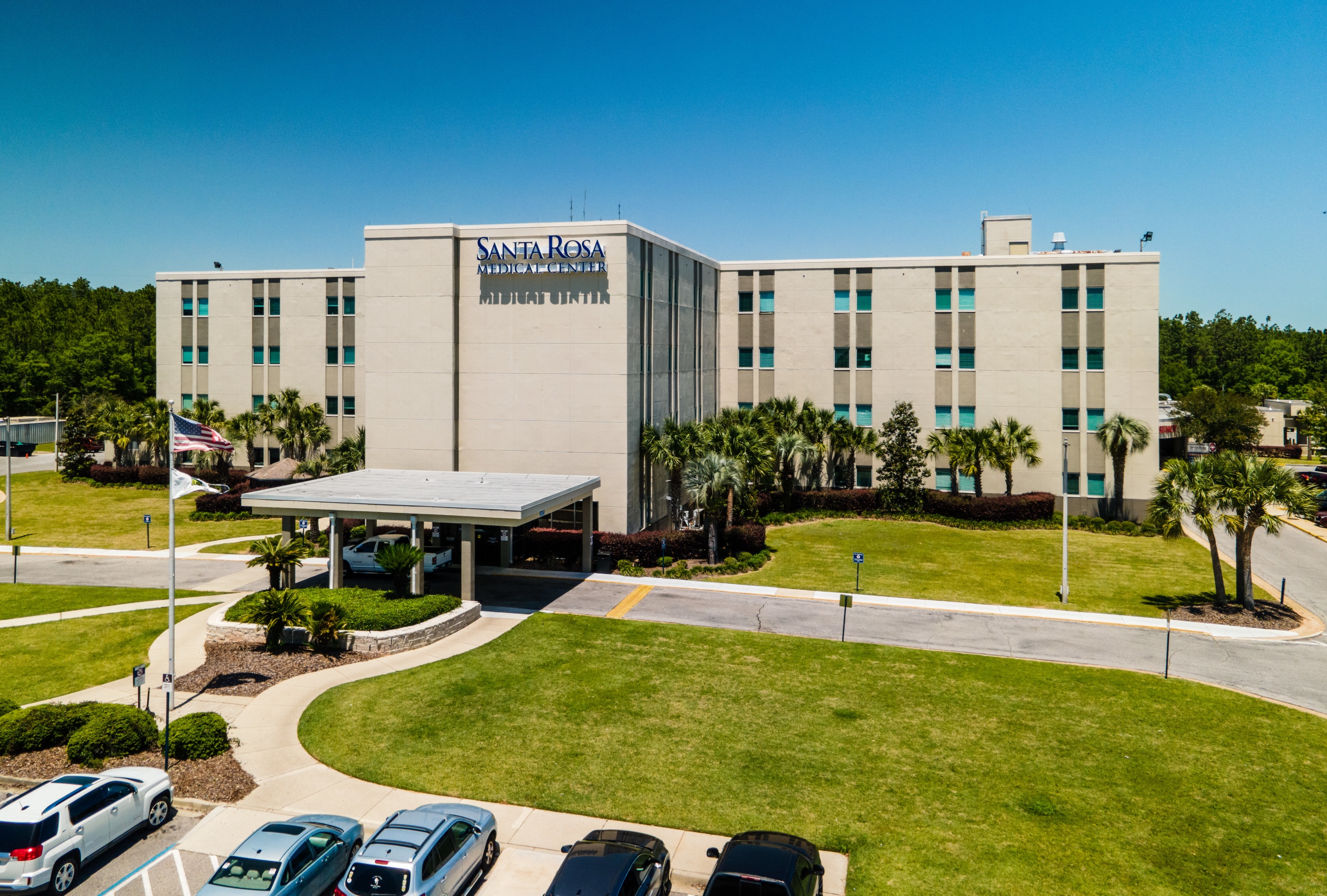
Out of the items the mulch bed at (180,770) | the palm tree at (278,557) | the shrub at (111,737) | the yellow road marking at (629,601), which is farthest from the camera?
the yellow road marking at (629,601)

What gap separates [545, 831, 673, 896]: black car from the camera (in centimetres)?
1362

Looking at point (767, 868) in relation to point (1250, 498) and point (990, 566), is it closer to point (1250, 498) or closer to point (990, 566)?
point (1250, 498)

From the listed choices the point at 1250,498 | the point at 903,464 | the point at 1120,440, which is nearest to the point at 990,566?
the point at 1250,498

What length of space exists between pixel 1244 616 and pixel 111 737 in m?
38.0

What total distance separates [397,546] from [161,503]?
3565cm

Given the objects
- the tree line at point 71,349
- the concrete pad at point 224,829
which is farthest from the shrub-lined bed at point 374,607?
the tree line at point 71,349

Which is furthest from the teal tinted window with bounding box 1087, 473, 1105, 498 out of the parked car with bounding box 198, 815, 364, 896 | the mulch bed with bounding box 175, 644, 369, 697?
the parked car with bounding box 198, 815, 364, 896

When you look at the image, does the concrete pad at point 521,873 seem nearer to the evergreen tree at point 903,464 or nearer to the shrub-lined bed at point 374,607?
the shrub-lined bed at point 374,607

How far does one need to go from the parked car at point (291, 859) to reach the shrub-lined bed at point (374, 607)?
12.9m

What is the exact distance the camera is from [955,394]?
5644 cm

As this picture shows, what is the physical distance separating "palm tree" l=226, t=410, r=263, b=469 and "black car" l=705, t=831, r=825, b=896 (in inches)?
2199

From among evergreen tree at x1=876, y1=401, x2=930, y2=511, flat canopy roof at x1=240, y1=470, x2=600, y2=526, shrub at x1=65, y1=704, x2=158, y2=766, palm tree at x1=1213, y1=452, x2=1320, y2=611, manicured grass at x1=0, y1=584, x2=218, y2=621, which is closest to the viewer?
shrub at x1=65, y1=704, x2=158, y2=766

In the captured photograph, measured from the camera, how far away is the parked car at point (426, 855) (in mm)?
13703

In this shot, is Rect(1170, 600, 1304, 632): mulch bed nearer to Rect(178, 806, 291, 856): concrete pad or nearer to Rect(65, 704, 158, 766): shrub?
Rect(178, 806, 291, 856): concrete pad
